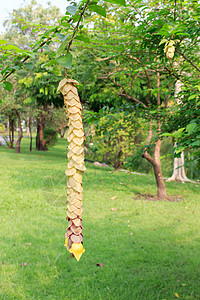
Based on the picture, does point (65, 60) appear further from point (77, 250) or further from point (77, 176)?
point (77, 250)

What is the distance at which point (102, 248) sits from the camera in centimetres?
403

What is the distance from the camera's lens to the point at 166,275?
342 centimetres

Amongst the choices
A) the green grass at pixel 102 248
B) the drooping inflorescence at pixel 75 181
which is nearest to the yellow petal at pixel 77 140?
the drooping inflorescence at pixel 75 181

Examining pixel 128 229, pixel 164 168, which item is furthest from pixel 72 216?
pixel 164 168

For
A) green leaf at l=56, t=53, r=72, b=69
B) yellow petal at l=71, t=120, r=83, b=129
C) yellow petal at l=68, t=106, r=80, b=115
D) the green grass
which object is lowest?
the green grass

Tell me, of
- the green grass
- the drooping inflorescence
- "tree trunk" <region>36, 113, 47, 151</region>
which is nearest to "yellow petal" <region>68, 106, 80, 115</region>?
the drooping inflorescence

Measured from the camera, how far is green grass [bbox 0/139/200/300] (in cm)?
307

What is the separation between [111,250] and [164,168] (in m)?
8.10

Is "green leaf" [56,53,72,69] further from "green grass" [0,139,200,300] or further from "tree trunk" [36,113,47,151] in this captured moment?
"tree trunk" [36,113,47,151]

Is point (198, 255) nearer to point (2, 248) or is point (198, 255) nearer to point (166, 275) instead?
point (166, 275)

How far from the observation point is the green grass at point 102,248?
3.07 meters

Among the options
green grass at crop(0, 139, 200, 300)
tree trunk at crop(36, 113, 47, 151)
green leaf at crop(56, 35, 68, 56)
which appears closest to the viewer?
green leaf at crop(56, 35, 68, 56)

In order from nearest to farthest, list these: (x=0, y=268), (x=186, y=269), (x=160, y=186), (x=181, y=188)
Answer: (x=0, y=268)
(x=186, y=269)
(x=160, y=186)
(x=181, y=188)

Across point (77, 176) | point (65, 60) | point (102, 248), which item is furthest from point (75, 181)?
point (102, 248)
